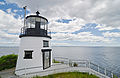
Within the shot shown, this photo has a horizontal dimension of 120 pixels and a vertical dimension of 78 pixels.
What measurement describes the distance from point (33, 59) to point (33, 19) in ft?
16.4

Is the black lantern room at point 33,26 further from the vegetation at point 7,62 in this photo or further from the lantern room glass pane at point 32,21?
the vegetation at point 7,62

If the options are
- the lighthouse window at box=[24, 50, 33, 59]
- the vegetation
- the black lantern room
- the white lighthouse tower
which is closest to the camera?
the white lighthouse tower

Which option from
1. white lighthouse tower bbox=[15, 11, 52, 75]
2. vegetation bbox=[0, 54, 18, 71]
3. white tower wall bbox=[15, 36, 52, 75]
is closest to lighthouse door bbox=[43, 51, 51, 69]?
white lighthouse tower bbox=[15, 11, 52, 75]

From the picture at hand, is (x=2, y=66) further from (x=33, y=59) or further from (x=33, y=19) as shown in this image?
(x=33, y=19)

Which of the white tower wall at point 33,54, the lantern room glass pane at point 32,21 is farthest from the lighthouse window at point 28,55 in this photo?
the lantern room glass pane at point 32,21

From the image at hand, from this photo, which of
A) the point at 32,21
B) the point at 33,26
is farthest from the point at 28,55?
the point at 32,21

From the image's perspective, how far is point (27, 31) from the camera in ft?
29.5

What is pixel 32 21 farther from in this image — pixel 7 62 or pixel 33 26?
pixel 7 62

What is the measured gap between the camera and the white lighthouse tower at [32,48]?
8242 millimetres

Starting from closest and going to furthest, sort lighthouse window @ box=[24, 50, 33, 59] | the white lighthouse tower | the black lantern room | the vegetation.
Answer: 1. the white lighthouse tower
2. lighthouse window @ box=[24, 50, 33, 59]
3. the black lantern room
4. the vegetation

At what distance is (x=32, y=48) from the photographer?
851 centimetres

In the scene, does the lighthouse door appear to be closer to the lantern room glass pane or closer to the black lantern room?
the black lantern room

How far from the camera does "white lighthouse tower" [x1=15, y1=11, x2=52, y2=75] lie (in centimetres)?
824

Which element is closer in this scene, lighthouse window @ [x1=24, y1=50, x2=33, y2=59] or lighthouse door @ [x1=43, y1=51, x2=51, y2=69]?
lighthouse window @ [x1=24, y1=50, x2=33, y2=59]
